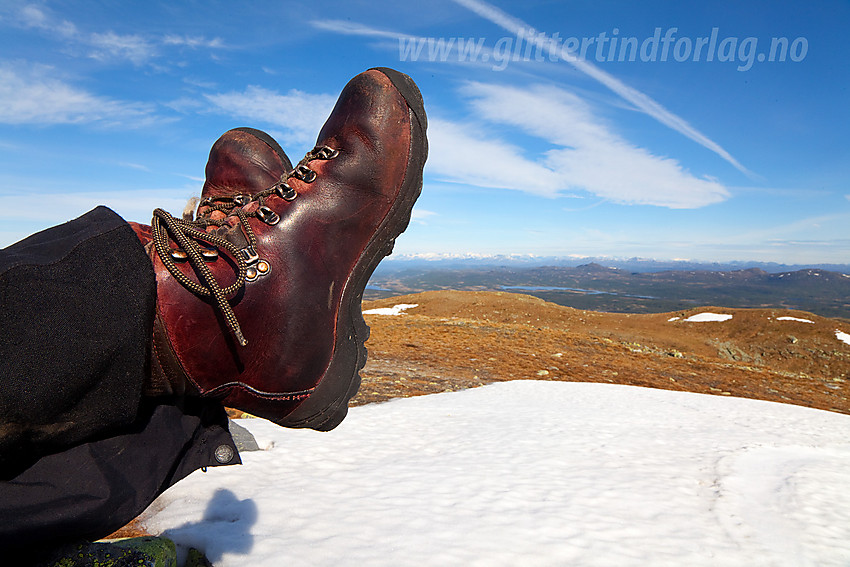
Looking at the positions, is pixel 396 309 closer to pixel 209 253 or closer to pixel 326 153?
pixel 326 153

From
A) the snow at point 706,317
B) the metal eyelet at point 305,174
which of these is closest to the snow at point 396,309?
the snow at point 706,317

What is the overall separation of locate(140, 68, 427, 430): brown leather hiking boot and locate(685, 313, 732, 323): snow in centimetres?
2568

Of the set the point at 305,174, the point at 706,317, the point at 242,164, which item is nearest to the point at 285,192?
the point at 305,174

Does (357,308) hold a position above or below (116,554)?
above

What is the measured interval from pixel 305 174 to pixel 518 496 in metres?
3.22

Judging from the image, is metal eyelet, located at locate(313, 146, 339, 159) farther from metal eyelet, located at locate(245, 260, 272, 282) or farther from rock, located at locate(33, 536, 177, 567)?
rock, located at locate(33, 536, 177, 567)

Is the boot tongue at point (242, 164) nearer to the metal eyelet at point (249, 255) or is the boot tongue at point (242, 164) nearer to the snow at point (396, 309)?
the metal eyelet at point (249, 255)

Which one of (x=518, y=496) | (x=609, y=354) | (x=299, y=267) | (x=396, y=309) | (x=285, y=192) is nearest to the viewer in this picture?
(x=299, y=267)

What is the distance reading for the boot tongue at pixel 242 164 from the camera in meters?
2.62

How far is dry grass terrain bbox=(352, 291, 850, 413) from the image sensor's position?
9656 millimetres

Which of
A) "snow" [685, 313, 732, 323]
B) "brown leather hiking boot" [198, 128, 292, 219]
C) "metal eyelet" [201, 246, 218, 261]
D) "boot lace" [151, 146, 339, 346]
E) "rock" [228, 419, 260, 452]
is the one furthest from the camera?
"snow" [685, 313, 732, 323]

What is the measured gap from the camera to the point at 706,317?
24000 millimetres

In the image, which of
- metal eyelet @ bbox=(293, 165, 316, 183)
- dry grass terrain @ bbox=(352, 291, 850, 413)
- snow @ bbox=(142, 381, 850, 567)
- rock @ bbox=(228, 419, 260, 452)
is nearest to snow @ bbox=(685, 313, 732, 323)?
dry grass terrain @ bbox=(352, 291, 850, 413)

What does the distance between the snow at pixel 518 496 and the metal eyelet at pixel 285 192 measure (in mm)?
2248
